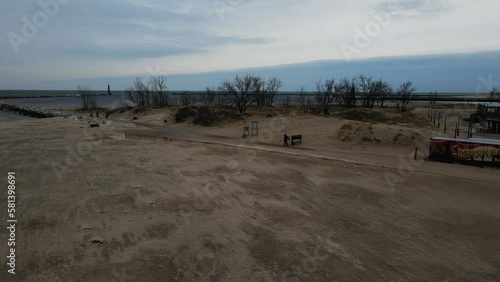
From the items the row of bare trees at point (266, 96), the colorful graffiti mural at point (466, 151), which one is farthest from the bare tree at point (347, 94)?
the colorful graffiti mural at point (466, 151)

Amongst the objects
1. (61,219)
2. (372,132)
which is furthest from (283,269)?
(372,132)

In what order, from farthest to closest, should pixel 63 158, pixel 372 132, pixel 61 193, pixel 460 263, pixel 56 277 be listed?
pixel 372 132
pixel 63 158
pixel 61 193
pixel 460 263
pixel 56 277

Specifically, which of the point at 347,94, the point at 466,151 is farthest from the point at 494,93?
the point at 466,151

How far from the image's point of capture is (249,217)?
12812mm

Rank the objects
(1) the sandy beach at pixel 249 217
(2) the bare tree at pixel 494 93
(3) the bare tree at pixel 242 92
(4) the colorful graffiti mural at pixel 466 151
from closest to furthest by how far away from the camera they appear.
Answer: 1. (1) the sandy beach at pixel 249 217
2. (4) the colorful graffiti mural at pixel 466 151
3. (3) the bare tree at pixel 242 92
4. (2) the bare tree at pixel 494 93

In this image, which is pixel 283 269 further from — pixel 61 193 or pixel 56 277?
pixel 61 193

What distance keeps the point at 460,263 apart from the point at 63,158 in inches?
914

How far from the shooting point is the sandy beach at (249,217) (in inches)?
371

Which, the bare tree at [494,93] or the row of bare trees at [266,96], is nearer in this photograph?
the row of bare trees at [266,96]

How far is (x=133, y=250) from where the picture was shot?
10086 millimetres

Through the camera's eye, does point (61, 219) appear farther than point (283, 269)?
Yes

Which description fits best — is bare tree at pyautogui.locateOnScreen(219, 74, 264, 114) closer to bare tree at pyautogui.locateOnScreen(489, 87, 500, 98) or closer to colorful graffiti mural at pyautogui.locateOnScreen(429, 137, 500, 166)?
colorful graffiti mural at pyautogui.locateOnScreen(429, 137, 500, 166)

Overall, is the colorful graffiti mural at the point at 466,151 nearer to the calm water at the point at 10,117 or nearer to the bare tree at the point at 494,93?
the calm water at the point at 10,117

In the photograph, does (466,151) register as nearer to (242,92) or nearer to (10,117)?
(242,92)
